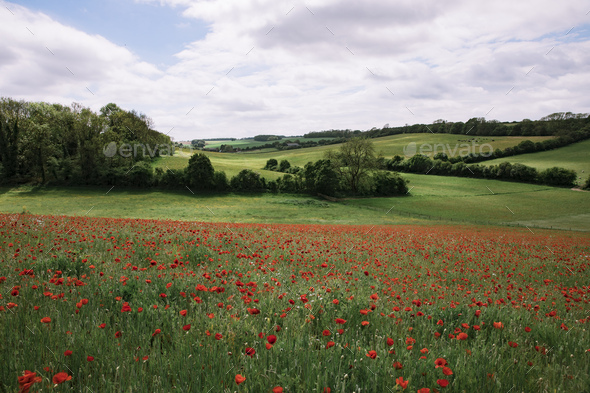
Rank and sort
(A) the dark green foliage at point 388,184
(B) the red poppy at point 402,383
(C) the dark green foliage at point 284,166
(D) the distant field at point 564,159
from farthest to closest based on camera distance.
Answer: (C) the dark green foliage at point 284,166 < (A) the dark green foliage at point 388,184 < (D) the distant field at point 564,159 < (B) the red poppy at point 402,383

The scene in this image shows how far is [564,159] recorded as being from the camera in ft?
177

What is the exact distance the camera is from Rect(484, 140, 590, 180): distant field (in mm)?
47862

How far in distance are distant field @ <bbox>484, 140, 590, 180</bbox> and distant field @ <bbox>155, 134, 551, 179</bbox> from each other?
744 centimetres

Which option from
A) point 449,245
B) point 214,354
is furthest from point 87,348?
point 449,245

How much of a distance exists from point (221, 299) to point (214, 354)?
1.62 metres

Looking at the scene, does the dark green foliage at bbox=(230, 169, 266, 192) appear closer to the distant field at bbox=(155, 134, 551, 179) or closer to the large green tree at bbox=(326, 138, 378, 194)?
the distant field at bbox=(155, 134, 551, 179)

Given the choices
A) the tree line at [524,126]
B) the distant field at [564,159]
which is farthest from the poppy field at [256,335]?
the tree line at [524,126]

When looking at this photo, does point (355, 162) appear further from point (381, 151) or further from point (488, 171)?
point (488, 171)

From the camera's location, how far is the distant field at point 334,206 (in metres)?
35.3

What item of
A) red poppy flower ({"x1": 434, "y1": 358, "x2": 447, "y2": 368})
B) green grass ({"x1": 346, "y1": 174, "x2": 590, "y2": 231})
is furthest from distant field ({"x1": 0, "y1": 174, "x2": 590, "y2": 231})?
red poppy flower ({"x1": 434, "y1": 358, "x2": 447, "y2": 368})

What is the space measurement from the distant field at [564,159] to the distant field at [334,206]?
19.2 ft

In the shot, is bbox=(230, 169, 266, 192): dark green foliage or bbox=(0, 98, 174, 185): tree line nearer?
bbox=(0, 98, 174, 185): tree line

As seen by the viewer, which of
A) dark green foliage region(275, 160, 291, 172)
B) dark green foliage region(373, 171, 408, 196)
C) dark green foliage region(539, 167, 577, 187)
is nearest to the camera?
dark green foliage region(539, 167, 577, 187)

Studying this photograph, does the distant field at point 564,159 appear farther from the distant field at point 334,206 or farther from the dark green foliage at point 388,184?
the dark green foliage at point 388,184
